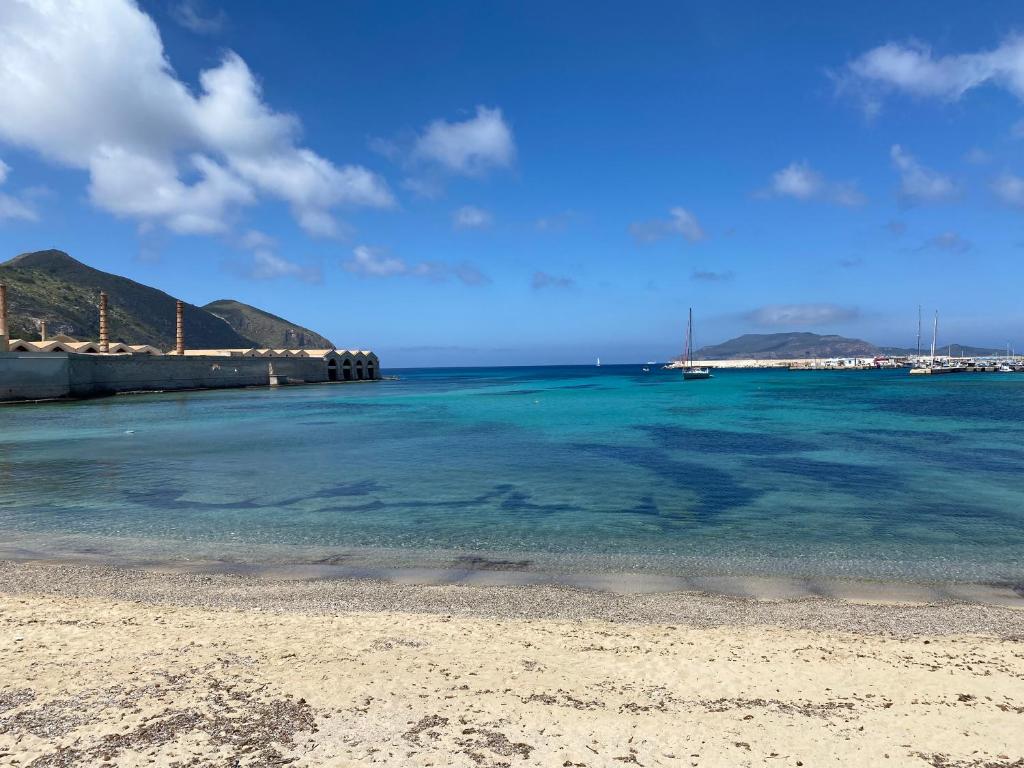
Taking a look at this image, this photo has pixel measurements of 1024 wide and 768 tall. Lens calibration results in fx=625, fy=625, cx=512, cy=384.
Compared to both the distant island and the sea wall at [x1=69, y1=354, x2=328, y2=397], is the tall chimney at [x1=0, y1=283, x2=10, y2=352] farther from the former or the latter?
the distant island

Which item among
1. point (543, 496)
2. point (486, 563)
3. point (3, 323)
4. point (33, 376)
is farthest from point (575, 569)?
point (3, 323)

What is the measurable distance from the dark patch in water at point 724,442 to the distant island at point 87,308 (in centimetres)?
8144

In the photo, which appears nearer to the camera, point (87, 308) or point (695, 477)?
point (695, 477)

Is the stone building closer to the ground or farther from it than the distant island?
closer to the ground

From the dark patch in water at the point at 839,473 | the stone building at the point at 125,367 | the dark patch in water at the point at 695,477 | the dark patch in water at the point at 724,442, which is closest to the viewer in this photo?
the dark patch in water at the point at 695,477

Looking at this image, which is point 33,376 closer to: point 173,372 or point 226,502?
point 173,372

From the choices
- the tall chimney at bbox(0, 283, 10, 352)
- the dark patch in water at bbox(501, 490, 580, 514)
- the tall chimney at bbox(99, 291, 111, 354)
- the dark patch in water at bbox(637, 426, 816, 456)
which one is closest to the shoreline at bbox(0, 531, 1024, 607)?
the dark patch in water at bbox(501, 490, 580, 514)

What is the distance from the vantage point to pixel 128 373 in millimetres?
56438

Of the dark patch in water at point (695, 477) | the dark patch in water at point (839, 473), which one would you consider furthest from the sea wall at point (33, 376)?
the dark patch in water at point (839, 473)

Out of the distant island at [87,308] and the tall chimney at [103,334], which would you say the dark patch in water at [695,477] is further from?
the distant island at [87,308]

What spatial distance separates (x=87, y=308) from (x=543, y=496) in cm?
12505

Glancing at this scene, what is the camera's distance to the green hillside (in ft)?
315

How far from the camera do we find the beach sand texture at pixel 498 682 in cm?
411

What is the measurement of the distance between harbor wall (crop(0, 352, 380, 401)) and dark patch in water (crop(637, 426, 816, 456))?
147 ft
